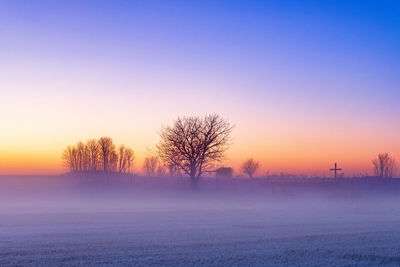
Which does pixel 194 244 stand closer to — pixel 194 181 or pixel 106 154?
pixel 194 181

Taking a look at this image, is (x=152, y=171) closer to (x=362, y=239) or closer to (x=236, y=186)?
(x=236, y=186)

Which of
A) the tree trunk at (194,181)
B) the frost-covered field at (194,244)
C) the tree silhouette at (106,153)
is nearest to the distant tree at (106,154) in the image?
the tree silhouette at (106,153)

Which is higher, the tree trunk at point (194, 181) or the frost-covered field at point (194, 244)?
the tree trunk at point (194, 181)

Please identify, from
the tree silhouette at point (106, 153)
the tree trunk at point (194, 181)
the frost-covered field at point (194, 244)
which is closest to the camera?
the frost-covered field at point (194, 244)

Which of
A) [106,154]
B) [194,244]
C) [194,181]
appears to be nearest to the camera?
[194,244]

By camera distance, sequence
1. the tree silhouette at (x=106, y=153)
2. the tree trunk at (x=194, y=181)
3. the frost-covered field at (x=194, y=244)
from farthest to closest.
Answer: the tree silhouette at (x=106, y=153) < the tree trunk at (x=194, y=181) < the frost-covered field at (x=194, y=244)

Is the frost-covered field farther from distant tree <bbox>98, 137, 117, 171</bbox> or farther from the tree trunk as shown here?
distant tree <bbox>98, 137, 117, 171</bbox>

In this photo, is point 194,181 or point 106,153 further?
point 106,153

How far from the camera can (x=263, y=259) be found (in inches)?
582

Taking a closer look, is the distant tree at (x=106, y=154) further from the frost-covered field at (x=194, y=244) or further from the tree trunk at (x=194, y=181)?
the frost-covered field at (x=194, y=244)

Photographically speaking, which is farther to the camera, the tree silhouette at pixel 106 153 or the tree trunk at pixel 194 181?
the tree silhouette at pixel 106 153

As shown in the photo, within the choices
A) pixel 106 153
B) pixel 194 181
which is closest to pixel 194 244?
pixel 194 181

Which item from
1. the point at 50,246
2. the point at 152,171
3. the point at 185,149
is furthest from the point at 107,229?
the point at 152,171

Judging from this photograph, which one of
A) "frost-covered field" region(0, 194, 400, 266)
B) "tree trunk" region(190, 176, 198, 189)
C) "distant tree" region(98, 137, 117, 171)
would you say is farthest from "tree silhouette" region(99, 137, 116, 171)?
"frost-covered field" region(0, 194, 400, 266)
